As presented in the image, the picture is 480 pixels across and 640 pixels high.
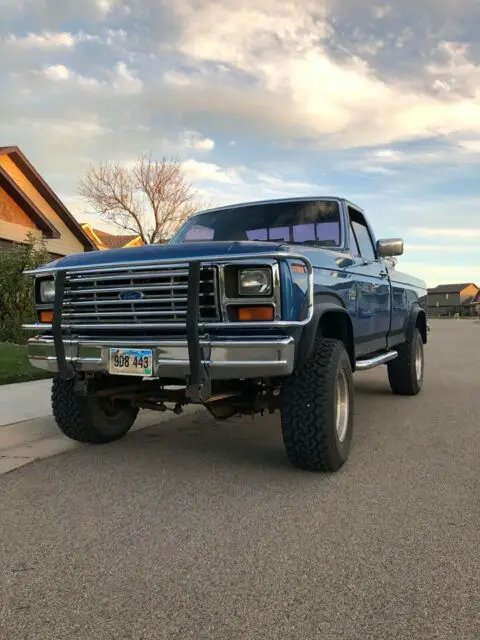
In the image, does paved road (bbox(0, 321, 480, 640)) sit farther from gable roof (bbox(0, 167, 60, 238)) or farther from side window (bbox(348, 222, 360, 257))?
gable roof (bbox(0, 167, 60, 238))

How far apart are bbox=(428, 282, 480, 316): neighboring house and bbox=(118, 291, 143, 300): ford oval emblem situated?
432ft

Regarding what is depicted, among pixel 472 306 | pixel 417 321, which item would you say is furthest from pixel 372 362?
pixel 472 306

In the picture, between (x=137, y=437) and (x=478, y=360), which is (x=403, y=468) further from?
(x=478, y=360)

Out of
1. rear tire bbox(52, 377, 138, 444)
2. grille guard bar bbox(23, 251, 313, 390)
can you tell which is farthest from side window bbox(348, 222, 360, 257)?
rear tire bbox(52, 377, 138, 444)

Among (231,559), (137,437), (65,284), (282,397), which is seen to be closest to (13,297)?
(137,437)

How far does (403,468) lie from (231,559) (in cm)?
203

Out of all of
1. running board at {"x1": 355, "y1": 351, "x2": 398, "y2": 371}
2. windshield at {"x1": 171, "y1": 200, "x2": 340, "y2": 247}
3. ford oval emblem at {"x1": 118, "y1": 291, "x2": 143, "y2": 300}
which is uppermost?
windshield at {"x1": 171, "y1": 200, "x2": 340, "y2": 247}

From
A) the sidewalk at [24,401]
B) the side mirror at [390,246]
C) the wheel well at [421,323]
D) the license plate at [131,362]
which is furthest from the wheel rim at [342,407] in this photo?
the wheel well at [421,323]

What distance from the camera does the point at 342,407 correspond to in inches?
186

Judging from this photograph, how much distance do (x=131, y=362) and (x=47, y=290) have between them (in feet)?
3.50

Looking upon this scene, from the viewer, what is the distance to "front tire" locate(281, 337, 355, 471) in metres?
4.12

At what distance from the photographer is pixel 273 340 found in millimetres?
3760

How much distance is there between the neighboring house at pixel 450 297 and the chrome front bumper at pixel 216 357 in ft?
433

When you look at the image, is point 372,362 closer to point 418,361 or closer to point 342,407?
point 342,407
